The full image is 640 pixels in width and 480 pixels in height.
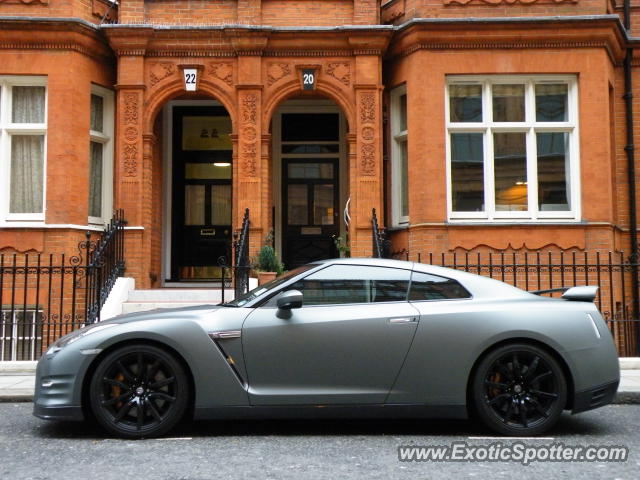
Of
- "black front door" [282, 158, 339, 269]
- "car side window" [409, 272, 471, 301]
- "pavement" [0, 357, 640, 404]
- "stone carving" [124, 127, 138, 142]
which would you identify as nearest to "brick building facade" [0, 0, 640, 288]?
"stone carving" [124, 127, 138, 142]

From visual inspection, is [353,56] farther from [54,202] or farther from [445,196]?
[54,202]

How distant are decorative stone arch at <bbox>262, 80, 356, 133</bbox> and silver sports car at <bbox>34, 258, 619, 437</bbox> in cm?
699

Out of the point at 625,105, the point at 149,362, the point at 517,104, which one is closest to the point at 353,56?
the point at 517,104

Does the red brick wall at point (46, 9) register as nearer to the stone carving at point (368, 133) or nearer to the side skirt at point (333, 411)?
the stone carving at point (368, 133)

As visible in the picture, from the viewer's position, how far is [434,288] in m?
5.21

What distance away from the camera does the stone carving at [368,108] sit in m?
11.4

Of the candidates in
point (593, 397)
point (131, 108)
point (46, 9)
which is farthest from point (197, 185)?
point (593, 397)

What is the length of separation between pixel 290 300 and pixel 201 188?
9.21 m

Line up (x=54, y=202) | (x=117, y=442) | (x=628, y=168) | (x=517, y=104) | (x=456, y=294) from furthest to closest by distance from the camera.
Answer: (x=628, y=168) → (x=517, y=104) → (x=54, y=202) → (x=456, y=294) → (x=117, y=442)

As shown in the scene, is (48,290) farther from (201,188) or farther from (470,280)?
(470,280)

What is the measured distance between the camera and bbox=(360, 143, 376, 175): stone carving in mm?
11273

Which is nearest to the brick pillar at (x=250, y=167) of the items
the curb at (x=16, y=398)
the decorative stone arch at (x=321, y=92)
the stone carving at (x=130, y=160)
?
the decorative stone arch at (x=321, y=92)

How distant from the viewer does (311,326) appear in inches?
195

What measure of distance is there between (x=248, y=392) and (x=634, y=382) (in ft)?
15.2
